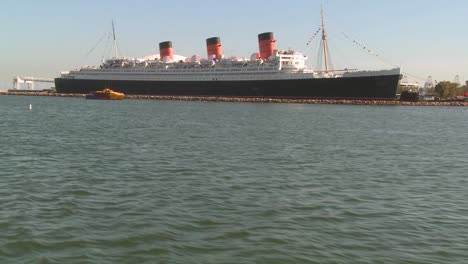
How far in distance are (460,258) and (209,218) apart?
495cm

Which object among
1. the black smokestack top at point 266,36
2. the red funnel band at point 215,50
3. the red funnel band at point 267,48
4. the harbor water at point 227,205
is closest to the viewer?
the harbor water at point 227,205

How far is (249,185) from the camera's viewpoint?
555 inches

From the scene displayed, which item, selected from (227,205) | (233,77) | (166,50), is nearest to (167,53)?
(166,50)

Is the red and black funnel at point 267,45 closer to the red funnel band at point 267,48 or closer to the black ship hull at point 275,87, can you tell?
the red funnel band at point 267,48

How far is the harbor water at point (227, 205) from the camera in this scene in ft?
27.8

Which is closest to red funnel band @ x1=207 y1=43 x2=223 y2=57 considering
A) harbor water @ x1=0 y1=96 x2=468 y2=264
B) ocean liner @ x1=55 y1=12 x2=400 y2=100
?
ocean liner @ x1=55 y1=12 x2=400 y2=100

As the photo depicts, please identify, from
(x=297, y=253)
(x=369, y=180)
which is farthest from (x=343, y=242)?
(x=369, y=180)

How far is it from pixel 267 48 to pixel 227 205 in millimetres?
89327

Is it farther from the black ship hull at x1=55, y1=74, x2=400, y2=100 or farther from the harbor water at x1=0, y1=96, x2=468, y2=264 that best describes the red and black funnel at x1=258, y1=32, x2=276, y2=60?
the harbor water at x1=0, y1=96, x2=468, y2=264

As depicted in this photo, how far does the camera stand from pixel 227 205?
1162cm

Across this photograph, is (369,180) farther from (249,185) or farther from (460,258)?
(460,258)

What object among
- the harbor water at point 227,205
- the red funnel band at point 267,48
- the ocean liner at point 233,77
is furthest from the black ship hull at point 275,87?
the harbor water at point 227,205

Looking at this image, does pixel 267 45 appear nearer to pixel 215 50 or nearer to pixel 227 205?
pixel 215 50

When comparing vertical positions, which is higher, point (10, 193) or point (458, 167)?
point (10, 193)
